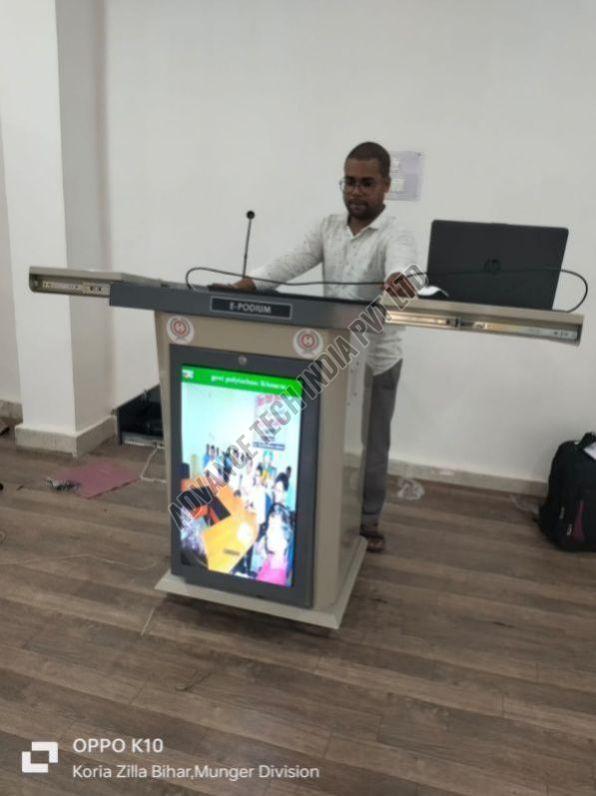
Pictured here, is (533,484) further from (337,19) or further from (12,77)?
(12,77)

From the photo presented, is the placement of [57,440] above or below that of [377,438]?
below

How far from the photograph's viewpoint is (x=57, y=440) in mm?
3295

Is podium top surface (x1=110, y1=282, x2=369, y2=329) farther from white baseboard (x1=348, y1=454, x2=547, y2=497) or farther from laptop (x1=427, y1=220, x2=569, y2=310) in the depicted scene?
white baseboard (x1=348, y1=454, x2=547, y2=497)

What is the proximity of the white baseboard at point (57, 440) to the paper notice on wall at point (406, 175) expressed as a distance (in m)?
2.07

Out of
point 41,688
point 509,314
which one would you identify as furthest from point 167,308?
point 41,688

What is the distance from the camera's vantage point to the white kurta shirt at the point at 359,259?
2.03m

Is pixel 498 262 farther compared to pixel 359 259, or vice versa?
pixel 359 259

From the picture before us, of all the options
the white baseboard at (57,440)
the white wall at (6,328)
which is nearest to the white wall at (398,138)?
the white wall at (6,328)

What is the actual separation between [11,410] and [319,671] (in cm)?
279

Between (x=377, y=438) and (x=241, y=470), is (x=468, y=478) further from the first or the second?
(x=241, y=470)

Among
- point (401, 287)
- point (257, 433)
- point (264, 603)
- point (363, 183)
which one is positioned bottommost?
point (264, 603)

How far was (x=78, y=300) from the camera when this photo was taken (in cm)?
316

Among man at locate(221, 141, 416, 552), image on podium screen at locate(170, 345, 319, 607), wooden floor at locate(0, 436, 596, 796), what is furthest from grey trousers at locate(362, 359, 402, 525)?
image on podium screen at locate(170, 345, 319, 607)

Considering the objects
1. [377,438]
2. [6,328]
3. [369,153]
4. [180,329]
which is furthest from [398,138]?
[6,328]
